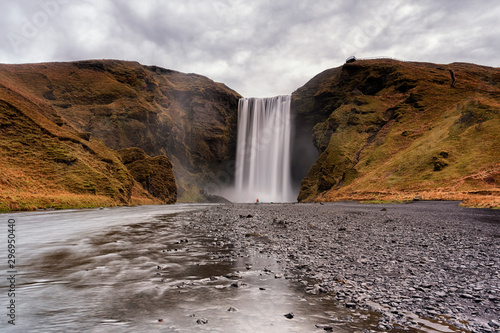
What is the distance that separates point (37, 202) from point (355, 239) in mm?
36912

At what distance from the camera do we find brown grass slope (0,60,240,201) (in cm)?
8681

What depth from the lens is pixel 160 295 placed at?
6.13 meters

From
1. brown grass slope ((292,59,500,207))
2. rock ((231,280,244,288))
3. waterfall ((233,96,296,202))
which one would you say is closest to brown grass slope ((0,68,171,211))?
rock ((231,280,244,288))

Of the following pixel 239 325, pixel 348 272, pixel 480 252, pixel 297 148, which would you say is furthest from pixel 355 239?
pixel 297 148

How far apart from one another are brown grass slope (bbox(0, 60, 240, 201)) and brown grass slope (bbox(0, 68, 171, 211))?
1358 inches

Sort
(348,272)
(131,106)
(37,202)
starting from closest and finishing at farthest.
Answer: (348,272)
(37,202)
(131,106)

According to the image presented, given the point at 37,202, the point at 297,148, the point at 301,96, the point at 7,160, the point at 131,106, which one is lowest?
the point at 37,202

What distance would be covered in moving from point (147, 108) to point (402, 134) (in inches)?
3319

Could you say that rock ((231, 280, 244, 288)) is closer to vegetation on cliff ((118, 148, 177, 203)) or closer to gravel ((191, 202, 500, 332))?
gravel ((191, 202, 500, 332))

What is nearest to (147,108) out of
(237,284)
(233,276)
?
(233,276)

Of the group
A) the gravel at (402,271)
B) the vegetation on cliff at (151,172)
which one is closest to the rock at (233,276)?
the gravel at (402,271)

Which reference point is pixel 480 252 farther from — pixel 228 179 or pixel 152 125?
pixel 228 179

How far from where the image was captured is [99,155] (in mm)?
53812

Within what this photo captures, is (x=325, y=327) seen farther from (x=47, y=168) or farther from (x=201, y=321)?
(x=47, y=168)
